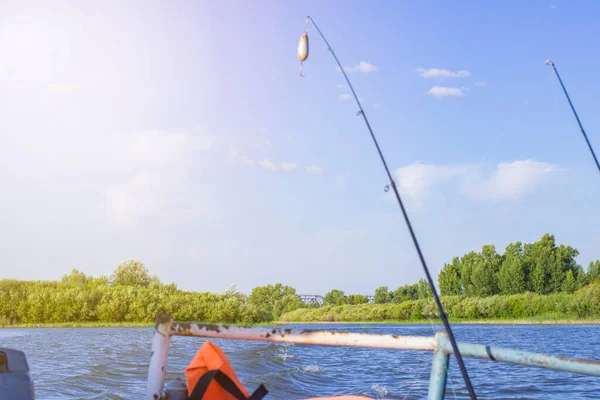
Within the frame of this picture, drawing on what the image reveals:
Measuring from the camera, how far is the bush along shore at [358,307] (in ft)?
144

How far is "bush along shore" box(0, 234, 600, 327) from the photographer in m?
44.0

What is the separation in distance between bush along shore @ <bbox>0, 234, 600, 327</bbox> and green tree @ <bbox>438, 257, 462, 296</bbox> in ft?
0.38

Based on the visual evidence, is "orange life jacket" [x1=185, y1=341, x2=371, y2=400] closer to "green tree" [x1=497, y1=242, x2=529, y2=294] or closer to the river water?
the river water

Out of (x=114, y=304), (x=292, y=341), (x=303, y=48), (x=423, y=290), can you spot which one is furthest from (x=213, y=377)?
(x=114, y=304)

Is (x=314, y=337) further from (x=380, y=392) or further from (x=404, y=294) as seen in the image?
(x=404, y=294)

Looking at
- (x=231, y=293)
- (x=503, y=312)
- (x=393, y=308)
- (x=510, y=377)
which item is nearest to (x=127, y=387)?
(x=510, y=377)

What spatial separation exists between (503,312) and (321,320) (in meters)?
22.7

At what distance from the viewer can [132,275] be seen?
59469 mm

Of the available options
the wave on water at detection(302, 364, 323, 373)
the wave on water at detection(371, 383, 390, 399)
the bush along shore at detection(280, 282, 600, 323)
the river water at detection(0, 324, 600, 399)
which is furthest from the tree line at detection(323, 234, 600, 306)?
the wave on water at detection(371, 383, 390, 399)

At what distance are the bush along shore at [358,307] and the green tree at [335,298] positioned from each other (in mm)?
17425

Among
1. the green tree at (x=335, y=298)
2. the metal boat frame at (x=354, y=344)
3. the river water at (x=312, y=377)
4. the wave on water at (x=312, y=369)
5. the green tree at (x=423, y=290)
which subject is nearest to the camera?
the metal boat frame at (x=354, y=344)

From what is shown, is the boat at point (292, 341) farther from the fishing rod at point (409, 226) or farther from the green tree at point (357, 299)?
the green tree at point (357, 299)

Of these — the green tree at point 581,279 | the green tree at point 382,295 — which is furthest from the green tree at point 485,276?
the green tree at point 382,295

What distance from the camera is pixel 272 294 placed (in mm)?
84125
